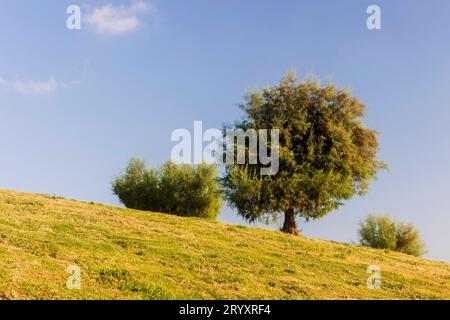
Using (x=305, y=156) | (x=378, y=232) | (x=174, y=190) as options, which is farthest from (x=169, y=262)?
(x=378, y=232)

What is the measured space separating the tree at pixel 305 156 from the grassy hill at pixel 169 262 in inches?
391

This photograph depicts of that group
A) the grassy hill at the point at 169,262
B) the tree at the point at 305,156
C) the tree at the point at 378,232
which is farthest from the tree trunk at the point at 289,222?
the tree at the point at 378,232

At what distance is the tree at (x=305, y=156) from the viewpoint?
147ft

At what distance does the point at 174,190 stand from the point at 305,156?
1904 centimetres

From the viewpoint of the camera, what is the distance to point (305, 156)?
4594cm

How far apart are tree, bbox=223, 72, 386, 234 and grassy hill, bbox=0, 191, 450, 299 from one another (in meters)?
9.94

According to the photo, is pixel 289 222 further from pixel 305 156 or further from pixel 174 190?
pixel 174 190

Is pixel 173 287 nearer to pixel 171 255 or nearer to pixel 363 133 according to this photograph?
pixel 171 255

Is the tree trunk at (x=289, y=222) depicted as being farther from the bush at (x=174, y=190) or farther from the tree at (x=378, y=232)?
the tree at (x=378, y=232)

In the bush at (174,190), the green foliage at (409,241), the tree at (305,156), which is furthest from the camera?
the green foliage at (409,241)

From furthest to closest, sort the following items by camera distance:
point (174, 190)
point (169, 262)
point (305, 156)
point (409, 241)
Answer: point (409, 241) < point (174, 190) < point (305, 156) < point (169, 262)

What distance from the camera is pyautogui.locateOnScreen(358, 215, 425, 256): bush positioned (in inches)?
2496

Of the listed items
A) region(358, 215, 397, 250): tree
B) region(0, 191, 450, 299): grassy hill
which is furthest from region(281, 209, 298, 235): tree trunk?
region(358, 215, 397, 250): tree
